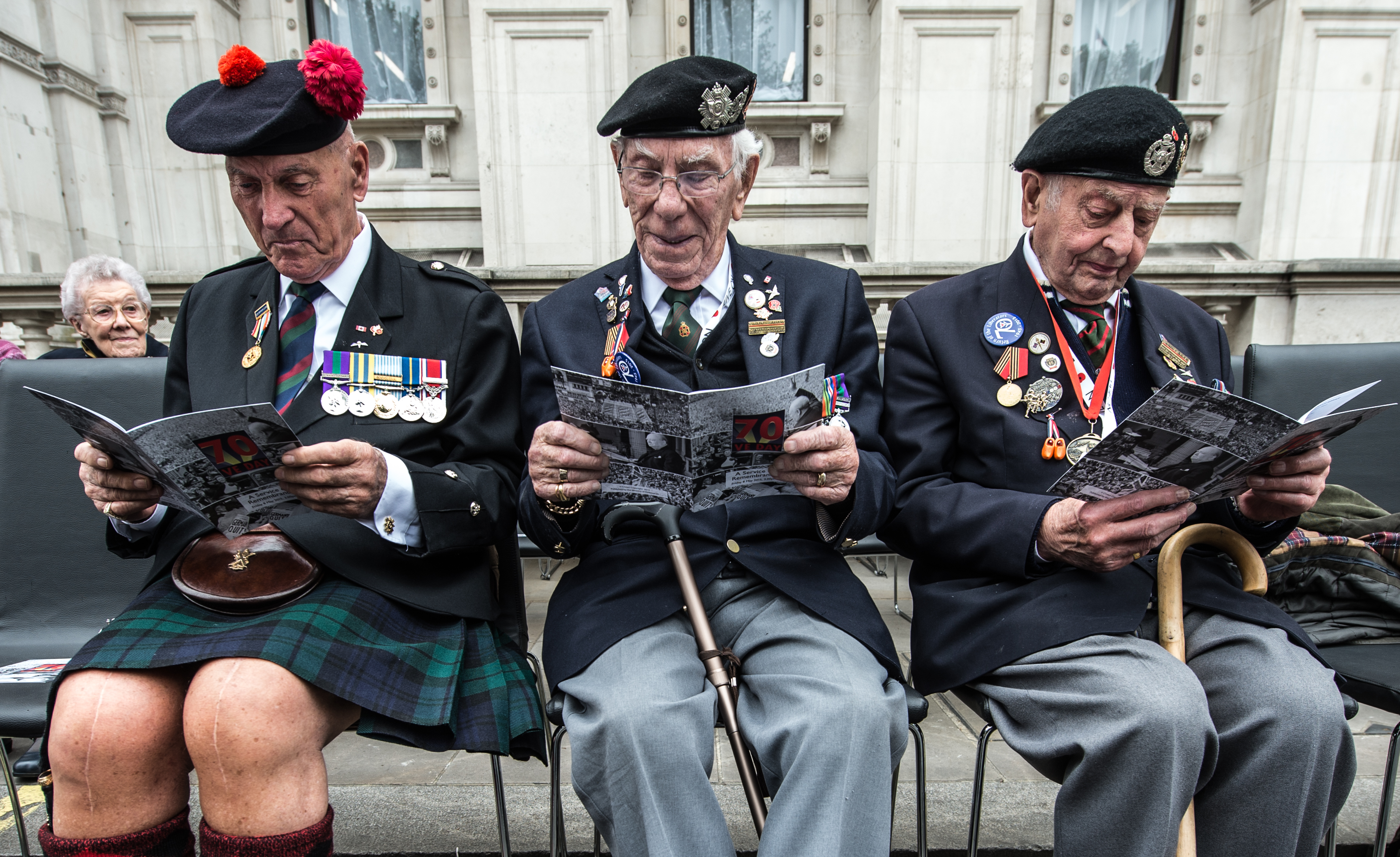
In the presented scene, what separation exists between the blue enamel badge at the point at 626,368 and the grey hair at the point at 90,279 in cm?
325

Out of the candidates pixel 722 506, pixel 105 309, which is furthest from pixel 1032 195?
pixel 105 309

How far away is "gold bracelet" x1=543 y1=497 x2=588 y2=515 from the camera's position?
1.71 meters

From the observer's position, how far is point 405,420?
1.92 metres

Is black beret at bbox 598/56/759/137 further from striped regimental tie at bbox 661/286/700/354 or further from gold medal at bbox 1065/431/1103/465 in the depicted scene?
gold medal at bbox 1065/431/1103/465

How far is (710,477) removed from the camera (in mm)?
1519

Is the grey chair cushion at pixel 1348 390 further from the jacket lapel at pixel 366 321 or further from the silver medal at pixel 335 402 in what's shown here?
the silver medal at pixel 335 402

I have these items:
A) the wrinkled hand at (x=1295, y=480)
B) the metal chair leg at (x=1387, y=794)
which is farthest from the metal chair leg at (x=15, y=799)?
the wrinkled hand at (x=1295, y=480)

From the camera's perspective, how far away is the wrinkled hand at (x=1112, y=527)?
1.56 meters

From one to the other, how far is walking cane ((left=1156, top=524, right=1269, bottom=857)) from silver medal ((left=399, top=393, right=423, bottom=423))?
5.92ft

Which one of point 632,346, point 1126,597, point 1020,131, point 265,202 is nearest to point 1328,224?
point 1020,131

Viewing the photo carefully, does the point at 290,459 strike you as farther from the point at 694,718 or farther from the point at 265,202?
the point at 694,718

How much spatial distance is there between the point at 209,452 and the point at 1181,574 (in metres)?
2.09

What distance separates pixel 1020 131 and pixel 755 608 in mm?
6656

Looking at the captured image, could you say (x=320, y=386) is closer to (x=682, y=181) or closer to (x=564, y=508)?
(x=564, y=508)
